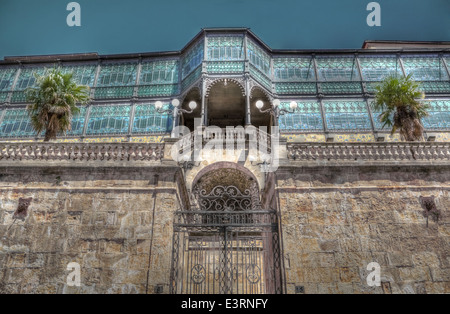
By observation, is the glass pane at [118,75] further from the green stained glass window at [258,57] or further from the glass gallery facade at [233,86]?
the green stained glass window at [258,57]

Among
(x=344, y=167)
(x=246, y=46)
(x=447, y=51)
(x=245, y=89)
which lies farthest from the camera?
(x=447, y=51)

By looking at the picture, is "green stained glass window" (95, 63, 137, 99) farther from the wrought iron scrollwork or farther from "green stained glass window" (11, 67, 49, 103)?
the wrought iron scrollwork

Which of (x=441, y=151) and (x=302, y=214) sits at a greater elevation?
(x=441, y=151)

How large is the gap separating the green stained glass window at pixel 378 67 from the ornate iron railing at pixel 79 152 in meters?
20.1

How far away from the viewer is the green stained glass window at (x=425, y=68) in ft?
76.7

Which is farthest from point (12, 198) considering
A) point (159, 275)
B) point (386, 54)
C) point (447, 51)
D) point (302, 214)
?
point (447, 51)

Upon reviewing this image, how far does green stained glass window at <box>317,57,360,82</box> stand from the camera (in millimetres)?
23609

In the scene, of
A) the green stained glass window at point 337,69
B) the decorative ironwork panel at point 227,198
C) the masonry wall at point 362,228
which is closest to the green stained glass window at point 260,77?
the green stained glass window at point 337,69

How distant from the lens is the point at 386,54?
24.5 meters

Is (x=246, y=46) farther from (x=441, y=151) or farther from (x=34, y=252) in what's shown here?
(x=34, y=252)

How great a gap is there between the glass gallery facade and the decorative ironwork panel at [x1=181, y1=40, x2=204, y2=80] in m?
0.10

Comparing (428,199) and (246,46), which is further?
(246,46)

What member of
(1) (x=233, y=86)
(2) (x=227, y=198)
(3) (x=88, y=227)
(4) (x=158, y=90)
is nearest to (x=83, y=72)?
(4) (x=158, y=90)
